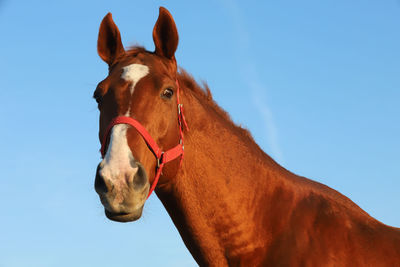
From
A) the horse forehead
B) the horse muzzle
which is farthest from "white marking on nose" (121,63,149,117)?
the horse muzzle

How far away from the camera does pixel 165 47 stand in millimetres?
5098

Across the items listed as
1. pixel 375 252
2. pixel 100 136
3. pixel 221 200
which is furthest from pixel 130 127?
pixel 375 252

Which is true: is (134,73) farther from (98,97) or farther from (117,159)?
(117,159)

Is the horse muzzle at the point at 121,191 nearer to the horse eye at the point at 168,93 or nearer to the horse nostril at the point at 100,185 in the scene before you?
the horse nostril at the point at 100,185

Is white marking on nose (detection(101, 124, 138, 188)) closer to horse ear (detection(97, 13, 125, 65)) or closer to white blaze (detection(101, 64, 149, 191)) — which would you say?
white blaze (detection(101, 64, 149, 191))

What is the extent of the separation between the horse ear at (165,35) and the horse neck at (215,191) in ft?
1.68

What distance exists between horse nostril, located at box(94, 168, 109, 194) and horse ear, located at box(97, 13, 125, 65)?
6.37 ft

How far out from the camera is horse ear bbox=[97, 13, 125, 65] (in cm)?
530

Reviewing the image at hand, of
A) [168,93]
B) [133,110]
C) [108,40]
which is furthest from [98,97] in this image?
[108,40]

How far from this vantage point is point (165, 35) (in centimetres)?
508

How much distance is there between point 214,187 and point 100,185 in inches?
52.5

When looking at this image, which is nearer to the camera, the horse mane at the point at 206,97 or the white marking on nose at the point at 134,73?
the white marking on nose at the point at 134,73

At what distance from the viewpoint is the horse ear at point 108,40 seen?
5.30 meters

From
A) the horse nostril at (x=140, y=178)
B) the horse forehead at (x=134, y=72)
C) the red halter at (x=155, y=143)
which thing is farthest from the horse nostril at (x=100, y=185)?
the horse forehead at (x=134, y=72)
